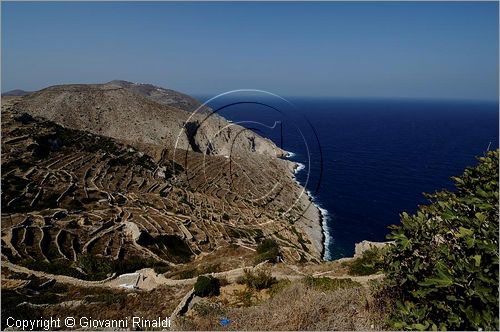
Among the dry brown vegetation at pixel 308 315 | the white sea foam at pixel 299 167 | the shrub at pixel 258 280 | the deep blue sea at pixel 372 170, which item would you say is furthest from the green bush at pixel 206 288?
the white sea foam at pixel 299 167

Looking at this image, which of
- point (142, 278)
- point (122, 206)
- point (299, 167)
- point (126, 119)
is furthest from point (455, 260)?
point (126, 119)

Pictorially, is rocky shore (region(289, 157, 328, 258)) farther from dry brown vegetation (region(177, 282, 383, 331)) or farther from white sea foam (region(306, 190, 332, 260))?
dry brown vegetation (region(177, 282, 383, 331))

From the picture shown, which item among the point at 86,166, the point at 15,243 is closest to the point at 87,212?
the point at 15,243

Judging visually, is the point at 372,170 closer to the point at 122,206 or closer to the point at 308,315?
the point at 122,206

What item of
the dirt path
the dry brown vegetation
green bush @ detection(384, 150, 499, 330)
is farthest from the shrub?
green bush @ detection(384, 150, 499, 330)

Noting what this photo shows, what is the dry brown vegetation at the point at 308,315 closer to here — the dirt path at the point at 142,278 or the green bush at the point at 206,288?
the green bush at the point at 206,288
